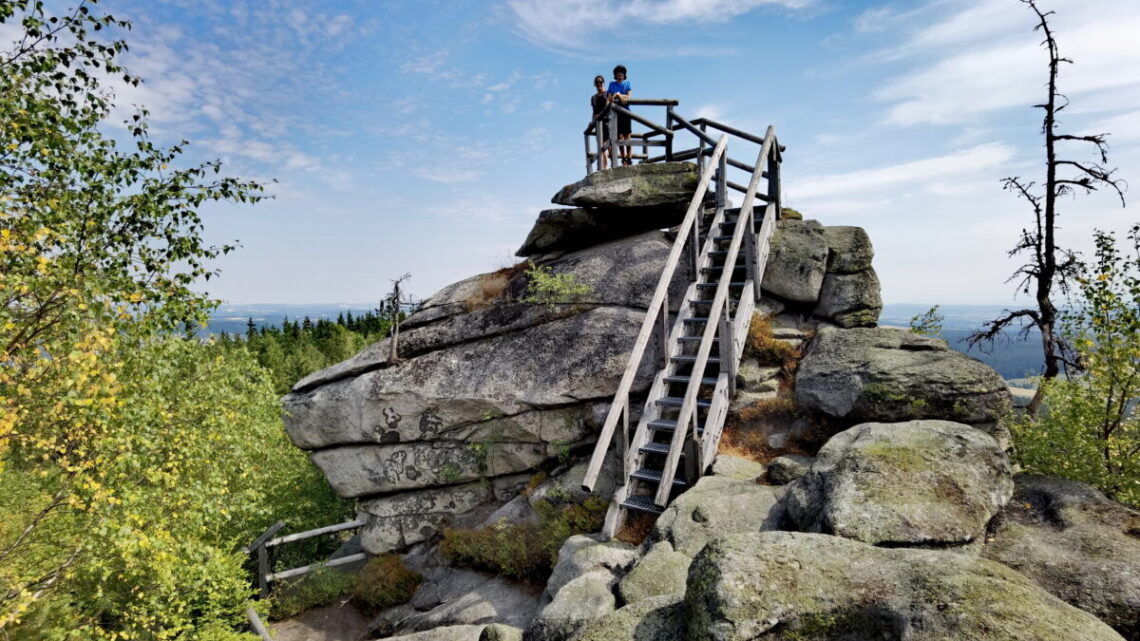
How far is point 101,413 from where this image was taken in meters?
7.22

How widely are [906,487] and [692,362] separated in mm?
4907

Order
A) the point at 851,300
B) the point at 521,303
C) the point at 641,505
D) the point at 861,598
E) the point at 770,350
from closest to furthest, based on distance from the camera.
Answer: the point at 861,598, the point at 641,505, the point at 770,350, the point at 851,300, the point at 521,303

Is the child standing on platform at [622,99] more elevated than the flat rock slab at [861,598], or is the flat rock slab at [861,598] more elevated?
the child standing on platform at [622,99]

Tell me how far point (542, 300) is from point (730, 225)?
4.54 metres

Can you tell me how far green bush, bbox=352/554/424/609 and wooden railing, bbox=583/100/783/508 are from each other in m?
5.76

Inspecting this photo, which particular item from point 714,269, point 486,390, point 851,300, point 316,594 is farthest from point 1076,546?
point 316,594

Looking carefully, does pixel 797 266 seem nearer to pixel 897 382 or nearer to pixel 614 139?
pixel 897 382

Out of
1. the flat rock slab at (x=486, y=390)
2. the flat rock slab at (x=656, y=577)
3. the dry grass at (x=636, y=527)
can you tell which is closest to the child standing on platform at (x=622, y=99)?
the flat rock slab at (x=486, y=390)

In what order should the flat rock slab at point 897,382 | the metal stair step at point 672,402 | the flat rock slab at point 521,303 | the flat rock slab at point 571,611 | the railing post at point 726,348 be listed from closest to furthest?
the flat rock slab at point 571,611, the flat rock slab at point 897,382, the metal stair step at point 672,402, the railing post at point 726,348, the flat rock slab at point 521,303

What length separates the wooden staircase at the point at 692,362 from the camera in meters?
8.16

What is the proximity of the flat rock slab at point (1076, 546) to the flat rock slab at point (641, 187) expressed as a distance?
8.50 metres

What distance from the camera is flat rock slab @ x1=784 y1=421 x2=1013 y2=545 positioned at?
5316mm

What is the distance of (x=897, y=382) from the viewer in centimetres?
841

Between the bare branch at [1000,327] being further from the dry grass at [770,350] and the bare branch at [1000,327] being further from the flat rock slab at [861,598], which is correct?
the flat rock slab at [861,598]
